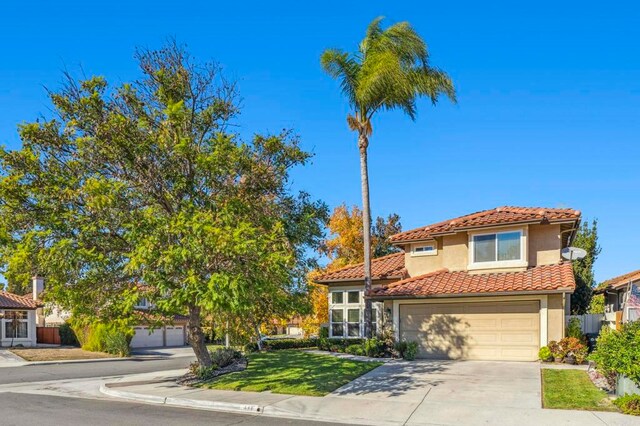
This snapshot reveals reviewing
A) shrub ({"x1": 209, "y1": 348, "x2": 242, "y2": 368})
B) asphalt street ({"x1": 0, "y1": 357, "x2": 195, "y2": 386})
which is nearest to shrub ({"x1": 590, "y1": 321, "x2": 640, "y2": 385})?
shrub ({"x1": 209, "y1": 348, "x2": 242, "y2": 368})

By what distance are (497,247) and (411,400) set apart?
33.5 ft

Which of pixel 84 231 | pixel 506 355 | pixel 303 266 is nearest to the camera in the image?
pixel 84 231

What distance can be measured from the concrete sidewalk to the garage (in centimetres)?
2234

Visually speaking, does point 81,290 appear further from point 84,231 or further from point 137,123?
point 137,123

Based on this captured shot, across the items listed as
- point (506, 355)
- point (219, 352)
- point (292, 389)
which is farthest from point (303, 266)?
point (506, 355)

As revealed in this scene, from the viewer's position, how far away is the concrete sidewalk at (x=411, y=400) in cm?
1043

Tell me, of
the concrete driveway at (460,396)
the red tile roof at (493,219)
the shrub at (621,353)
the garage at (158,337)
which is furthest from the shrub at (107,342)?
the shrub at (621,353)

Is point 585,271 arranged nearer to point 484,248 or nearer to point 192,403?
point 484,248

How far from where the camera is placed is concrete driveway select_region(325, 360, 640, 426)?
1031cm

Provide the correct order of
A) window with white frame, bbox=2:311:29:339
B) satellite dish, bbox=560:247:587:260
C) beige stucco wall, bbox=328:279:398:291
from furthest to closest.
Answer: window with white frame, bbox=2:311:29:339 < beige stucco wall, bbox=328:279:398:291 < satellite dish, bbox=560:247:587:260

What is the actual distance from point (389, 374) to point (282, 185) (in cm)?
690

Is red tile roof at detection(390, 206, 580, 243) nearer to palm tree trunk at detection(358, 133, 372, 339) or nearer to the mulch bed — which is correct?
palm tree trunk at detection(358, 133, 372, 339)

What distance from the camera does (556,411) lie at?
35.3 feet

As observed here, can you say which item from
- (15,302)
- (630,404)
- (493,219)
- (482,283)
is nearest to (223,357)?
(482,283)
